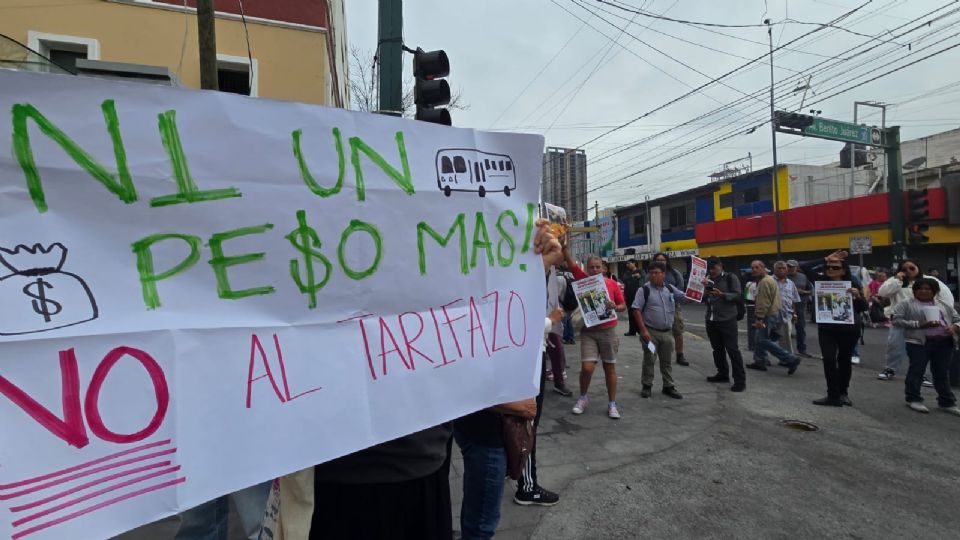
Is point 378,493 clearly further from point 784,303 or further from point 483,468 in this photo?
point 784,303

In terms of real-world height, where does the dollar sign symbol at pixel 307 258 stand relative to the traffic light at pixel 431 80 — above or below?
below

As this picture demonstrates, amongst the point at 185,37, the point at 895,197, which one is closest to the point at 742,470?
the point at 185,37

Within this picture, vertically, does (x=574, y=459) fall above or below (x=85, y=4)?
below

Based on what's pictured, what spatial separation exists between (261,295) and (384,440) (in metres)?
0.56

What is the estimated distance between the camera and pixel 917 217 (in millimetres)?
14188

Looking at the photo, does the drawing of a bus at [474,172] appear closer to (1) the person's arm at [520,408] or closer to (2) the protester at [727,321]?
(1) the person's arm at [520,408]

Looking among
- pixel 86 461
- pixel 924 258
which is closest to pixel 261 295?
pixel 86 461

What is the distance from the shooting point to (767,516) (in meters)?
3.42

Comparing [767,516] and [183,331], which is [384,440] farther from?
[767,516]

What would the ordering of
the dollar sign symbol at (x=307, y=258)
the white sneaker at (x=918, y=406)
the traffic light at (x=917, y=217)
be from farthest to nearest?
the traffic light at (x=917, y=217) < the white sneaker at (x=918, y=406) < the dollar sign symbol at (x=307, y=258)

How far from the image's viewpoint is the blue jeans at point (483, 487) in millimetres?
2262

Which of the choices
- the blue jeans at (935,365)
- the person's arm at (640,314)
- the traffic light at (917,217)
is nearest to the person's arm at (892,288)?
the blue jeans at (935,365)

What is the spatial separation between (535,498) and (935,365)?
213 inches

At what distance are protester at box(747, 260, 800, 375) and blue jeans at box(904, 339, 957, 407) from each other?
73.3 inches
